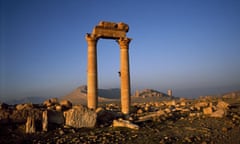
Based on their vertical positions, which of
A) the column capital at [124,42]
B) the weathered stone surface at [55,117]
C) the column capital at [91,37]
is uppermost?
the column capital at [91,37]

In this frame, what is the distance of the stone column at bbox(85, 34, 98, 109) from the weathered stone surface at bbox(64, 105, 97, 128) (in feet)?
21.0

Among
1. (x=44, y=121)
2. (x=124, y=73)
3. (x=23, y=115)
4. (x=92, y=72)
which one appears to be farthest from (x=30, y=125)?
(x=124, y=73)

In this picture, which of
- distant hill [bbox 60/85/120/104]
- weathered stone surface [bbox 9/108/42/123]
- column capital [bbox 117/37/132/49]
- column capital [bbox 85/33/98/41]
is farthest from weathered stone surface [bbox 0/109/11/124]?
distant hill [bbox 60/85/120/104]

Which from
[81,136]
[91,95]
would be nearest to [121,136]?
[81,136]

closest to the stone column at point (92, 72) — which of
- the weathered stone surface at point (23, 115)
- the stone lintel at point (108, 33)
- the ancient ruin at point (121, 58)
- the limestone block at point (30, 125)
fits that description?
the ancient ruin at point (121, 58)

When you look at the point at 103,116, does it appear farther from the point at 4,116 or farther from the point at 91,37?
the point at 91,37

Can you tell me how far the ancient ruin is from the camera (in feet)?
57.8

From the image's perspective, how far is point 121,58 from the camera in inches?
707

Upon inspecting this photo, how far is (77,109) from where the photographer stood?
1132 cm

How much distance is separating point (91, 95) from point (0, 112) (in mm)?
8139

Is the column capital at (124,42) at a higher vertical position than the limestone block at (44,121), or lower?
higher

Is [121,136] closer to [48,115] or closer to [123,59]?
[48,115]

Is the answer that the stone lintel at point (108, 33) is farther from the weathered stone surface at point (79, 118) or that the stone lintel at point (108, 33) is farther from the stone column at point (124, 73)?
the weathered stone surface at point (79, 118)

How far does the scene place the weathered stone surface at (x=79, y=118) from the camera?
436 inches
